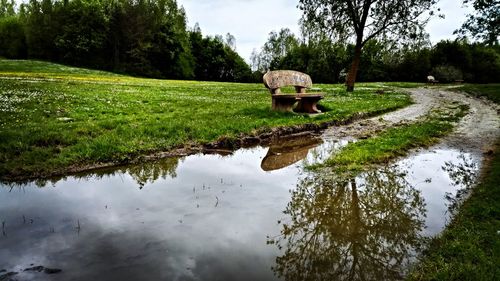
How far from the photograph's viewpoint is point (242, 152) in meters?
9.97

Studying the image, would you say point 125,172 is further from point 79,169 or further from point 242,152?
point 242,152

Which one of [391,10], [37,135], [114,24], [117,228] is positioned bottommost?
[117,228]

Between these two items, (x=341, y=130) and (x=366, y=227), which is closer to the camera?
(x=366, y=227)

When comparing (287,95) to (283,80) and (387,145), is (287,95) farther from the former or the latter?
(387,145)

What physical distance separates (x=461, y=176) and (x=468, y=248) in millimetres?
3881

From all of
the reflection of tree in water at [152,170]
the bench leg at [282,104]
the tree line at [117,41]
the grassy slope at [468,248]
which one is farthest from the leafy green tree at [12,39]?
the grassy slope at [468,248]

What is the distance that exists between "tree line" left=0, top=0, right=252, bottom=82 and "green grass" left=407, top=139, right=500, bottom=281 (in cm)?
7121

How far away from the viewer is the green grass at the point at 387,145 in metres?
8.42

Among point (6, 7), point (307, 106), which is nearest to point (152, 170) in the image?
point (307, 106)

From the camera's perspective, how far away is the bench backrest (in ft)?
51.2

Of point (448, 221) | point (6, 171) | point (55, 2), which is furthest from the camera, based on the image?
point (55, 2)

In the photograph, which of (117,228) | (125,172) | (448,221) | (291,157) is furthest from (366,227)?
(125,172)

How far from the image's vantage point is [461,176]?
24.8 ft

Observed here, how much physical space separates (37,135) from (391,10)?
2771 cm
